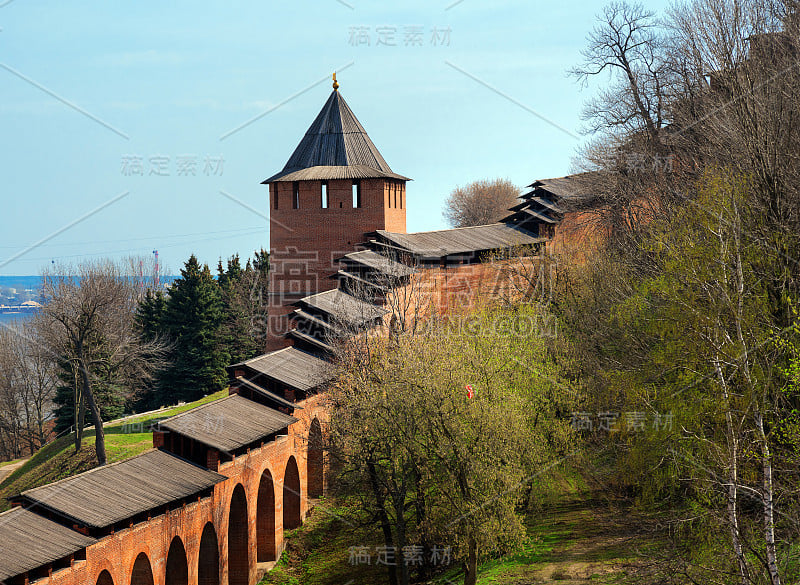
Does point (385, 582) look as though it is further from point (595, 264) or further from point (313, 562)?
point (595, 264)

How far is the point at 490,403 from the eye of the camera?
15.5m

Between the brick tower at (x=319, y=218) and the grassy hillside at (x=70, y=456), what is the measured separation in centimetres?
586

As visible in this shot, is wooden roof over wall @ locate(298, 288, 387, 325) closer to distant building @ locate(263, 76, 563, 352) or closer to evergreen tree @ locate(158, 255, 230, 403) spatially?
distant building @ locate(263, 76, 563, 352)

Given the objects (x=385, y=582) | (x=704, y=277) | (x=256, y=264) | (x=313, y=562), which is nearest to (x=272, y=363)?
(x=313, y=562)

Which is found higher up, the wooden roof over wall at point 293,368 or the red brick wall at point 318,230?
the red brick wall at point 318,230

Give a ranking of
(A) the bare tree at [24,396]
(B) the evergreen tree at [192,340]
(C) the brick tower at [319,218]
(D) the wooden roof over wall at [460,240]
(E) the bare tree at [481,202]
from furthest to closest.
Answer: (E) the bare tree at [481,202]
(A) the bare tree at [24,396]
(B) the evergreen tree at [192,340]
(C) the brick tower at [319,218]
(D) the wooden roof over wall at [460,240]

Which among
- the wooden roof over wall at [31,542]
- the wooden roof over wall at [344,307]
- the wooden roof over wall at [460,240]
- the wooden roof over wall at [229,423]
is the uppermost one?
the wooden roof over wall at [460,240]

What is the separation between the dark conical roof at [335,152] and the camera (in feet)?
96.5

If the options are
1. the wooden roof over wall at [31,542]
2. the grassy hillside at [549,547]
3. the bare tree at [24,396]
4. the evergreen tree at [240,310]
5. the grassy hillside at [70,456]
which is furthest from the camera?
the evergreen tree at [240,310]

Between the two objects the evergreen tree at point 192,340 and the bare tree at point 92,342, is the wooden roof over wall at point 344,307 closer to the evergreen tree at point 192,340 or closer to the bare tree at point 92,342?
the bare tree at point 92,342

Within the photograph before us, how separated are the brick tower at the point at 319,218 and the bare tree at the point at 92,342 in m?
6.20

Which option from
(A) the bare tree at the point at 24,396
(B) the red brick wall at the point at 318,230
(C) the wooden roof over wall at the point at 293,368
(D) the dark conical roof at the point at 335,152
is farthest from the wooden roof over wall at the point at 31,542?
(A) the bare tree at the point at 24,396

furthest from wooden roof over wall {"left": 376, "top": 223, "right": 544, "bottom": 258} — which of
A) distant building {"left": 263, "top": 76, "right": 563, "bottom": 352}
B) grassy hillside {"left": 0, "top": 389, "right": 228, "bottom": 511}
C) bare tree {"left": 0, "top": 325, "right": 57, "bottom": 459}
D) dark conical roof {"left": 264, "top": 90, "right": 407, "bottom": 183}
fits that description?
bare tree {"left": 0, "top": 325, "right": 57, "bottom": 459}

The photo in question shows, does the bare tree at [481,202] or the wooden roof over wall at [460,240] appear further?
the bare tree at [481,202]
